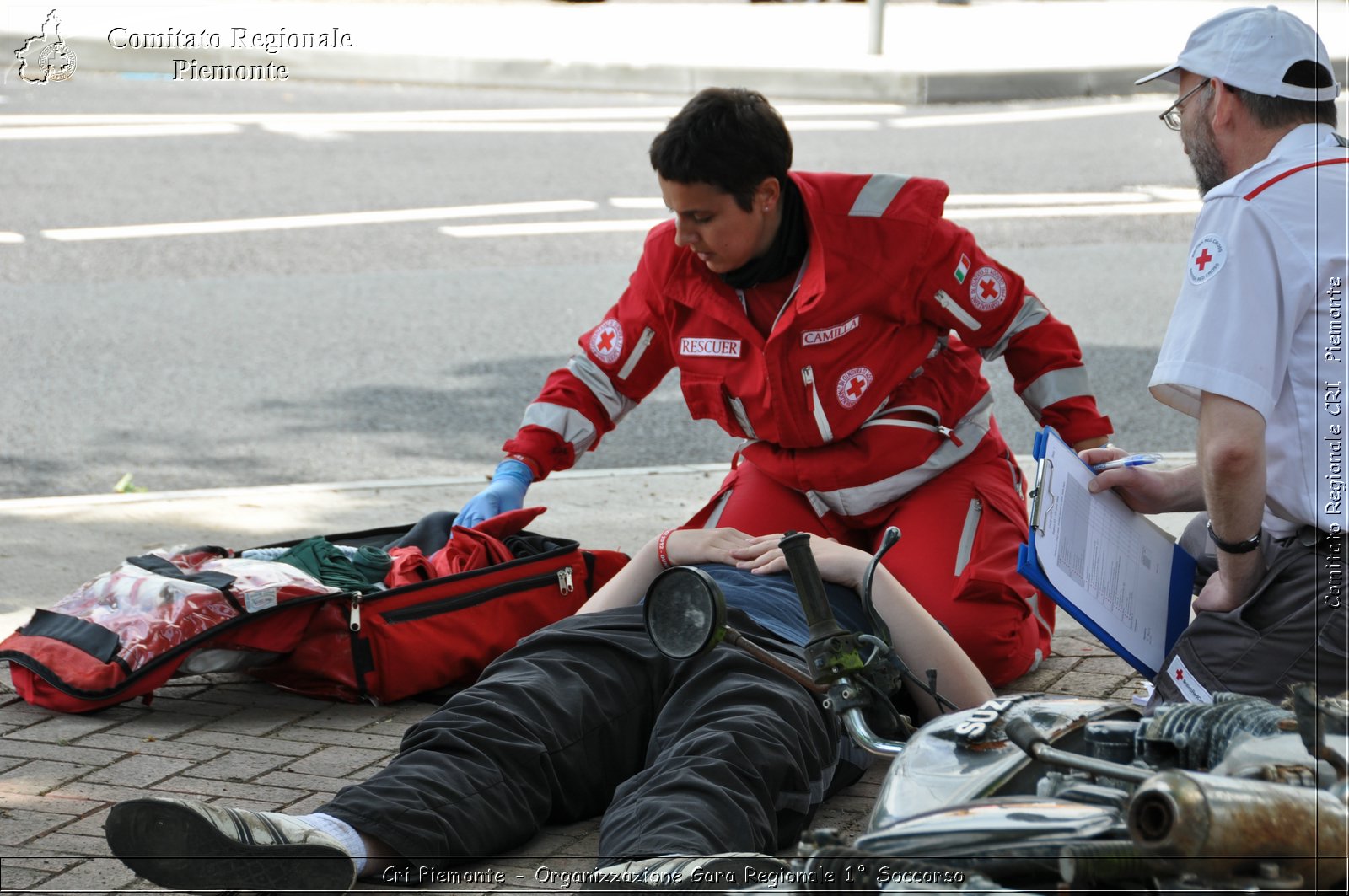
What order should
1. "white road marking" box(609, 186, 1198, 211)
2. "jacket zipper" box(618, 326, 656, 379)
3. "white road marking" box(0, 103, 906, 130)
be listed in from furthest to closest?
"white road marking" box(0, 103, 906, 130), "white road marking" box(609, 186, 1198, 211), "jacket zipper" box(618, 326, 656, 379)

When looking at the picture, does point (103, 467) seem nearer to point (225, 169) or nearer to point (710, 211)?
point (710, 211)

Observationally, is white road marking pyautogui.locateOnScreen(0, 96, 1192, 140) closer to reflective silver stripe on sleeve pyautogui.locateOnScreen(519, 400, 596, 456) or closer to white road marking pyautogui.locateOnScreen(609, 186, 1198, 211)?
white road marking pyautogui.locateOnScreen(609, 186, 1198, 211)

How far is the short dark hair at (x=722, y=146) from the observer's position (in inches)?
141

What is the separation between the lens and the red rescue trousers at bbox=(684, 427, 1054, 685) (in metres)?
3.67

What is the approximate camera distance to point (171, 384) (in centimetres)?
676

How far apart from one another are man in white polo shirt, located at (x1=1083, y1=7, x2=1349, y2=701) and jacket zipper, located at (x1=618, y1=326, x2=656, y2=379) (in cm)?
145

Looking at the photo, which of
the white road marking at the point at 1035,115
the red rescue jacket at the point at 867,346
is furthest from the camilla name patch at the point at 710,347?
the white road marking at the point at 1035,115

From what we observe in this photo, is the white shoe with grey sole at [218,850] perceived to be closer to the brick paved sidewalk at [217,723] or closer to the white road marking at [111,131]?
the brick paved sidewalk at [217,723]

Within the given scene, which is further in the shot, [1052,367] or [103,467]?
[103,467]

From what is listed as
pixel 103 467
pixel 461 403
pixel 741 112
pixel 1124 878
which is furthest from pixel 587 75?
pixel 1124 878

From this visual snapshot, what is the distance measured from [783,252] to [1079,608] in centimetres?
117

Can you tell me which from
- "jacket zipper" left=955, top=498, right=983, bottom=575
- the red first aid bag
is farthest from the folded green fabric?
"jacket zipper" left=955, top=498, right=983, bottom=575

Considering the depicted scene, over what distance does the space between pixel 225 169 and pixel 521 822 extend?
8187 millimetres

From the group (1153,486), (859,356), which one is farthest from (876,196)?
(1153,486)
